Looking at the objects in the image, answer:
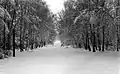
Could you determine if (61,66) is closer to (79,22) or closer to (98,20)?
(98,20)

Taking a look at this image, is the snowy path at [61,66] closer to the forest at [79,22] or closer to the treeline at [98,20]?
the forest at [79,22]

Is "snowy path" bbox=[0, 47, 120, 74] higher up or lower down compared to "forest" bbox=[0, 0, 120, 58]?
lower down

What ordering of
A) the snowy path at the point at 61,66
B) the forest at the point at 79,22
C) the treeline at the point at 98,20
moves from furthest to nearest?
the treeline at the point at 98,20, the forest at the point at 79,22, the snowy path at the point at 61,66

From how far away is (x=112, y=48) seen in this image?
3173 cm

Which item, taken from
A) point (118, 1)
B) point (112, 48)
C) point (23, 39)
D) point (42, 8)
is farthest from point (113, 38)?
point (42, 8)


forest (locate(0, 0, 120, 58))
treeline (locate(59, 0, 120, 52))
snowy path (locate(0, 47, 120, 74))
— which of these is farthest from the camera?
treeline (locate(59, 0, 120, 52))

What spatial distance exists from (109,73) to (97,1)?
1973 cm

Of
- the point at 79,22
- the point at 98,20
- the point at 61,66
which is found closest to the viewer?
the point at 61,66

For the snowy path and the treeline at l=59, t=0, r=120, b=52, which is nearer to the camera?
the snowy path

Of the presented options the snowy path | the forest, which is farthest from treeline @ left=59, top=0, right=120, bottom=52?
the snowy path

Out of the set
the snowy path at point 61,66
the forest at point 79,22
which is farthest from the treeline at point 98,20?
the snowy path at point 61,66

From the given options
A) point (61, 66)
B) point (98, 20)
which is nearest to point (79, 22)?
point (98, 20)

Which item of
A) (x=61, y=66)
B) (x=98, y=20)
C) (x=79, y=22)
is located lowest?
(x=61, y=66)

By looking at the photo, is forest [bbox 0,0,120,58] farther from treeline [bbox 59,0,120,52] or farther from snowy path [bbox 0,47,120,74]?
snowy path [bbox 0,47,120,74]
